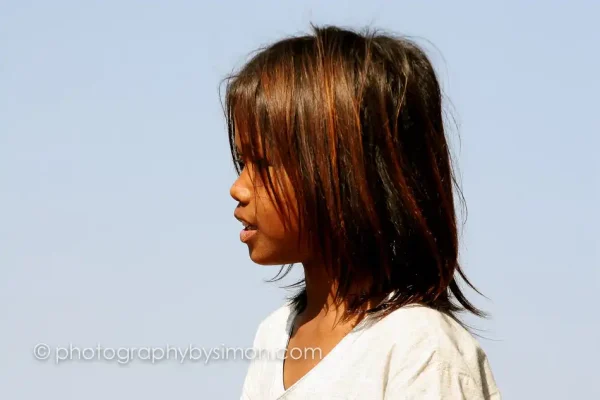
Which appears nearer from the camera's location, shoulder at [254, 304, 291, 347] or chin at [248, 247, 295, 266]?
chin at [248, 247, 295, 266]

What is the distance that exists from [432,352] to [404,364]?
0.19 ft

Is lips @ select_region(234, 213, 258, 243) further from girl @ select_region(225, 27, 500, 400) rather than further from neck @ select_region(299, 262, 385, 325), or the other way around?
neck @ select_region(299, 262, 385, 325)

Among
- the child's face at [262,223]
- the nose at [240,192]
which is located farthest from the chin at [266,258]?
the nose at [240,192]

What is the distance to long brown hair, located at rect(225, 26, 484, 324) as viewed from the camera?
1986 millimetres

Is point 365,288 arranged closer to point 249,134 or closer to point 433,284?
point 433,284

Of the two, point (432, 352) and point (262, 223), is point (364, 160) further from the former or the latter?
point (432, 352)

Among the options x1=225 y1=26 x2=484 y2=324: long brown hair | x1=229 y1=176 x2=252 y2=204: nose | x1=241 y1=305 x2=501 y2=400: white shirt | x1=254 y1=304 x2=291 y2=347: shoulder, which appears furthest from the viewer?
x1=254 y1=304 x2=291 y2=347: shoulder

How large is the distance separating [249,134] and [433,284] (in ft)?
1.58

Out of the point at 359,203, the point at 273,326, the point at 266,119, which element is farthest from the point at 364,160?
the point at 273,326

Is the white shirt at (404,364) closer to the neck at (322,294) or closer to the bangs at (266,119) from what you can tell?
the neck at (322,294)

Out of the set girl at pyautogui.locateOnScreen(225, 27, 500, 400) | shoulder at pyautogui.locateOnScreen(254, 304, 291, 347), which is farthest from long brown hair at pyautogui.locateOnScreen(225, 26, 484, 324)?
shoulder at pyautogui.locateOnScreen(254, 304, 291, 347)

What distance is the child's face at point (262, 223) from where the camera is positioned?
6.75ft

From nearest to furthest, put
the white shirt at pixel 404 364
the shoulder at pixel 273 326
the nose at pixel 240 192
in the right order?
1. the white shirt at pixel 404 364
2. the nose at pixel 240 192
3. the shoulder at pixel 273 326

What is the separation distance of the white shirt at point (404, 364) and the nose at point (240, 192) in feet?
1.14
